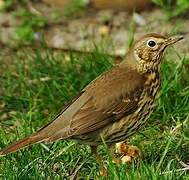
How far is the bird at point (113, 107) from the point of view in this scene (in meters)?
5.78

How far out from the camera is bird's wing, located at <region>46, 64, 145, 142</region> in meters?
5.77

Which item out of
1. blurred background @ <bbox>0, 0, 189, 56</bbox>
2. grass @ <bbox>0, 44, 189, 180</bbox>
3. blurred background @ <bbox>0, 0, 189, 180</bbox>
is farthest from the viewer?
blurred background @ <bbox>0, 0, 189, 56</bbox>

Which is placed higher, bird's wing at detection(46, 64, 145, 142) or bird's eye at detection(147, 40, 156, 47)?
bird's eye at detection(147, 40, 156, 47)

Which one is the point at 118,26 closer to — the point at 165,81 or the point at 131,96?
the point at 165,81

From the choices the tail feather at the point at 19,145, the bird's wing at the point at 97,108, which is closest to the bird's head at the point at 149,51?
the bird's wing at the point at 97,108

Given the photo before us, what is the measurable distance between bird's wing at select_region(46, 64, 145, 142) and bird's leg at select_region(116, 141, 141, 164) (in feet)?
1.37

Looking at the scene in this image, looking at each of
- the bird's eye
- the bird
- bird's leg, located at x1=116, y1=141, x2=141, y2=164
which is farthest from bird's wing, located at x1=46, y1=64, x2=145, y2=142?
bird's leg, located at x1=116, y1=141, x2=141, y2=164

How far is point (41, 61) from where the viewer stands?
25.8ft

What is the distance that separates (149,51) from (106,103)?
56 cm

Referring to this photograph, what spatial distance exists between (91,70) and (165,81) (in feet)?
2.53

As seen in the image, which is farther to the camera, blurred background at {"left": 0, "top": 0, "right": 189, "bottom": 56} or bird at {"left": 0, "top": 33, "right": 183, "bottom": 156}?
blurred background at {"left": 0, "top": 0, "right": 189, "bottom": 56}

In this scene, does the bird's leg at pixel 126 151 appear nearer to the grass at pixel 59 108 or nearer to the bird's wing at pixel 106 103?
the grass at pixel 59 108

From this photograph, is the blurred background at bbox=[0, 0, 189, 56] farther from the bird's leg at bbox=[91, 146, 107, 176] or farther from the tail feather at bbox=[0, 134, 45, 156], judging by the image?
the tail feather at bbox=[0, 134, 45, 156]

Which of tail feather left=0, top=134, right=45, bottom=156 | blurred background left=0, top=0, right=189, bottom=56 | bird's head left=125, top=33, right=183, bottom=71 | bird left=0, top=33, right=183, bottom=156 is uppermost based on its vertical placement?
bird's head left=125, top=33, right=183, bottom=71
